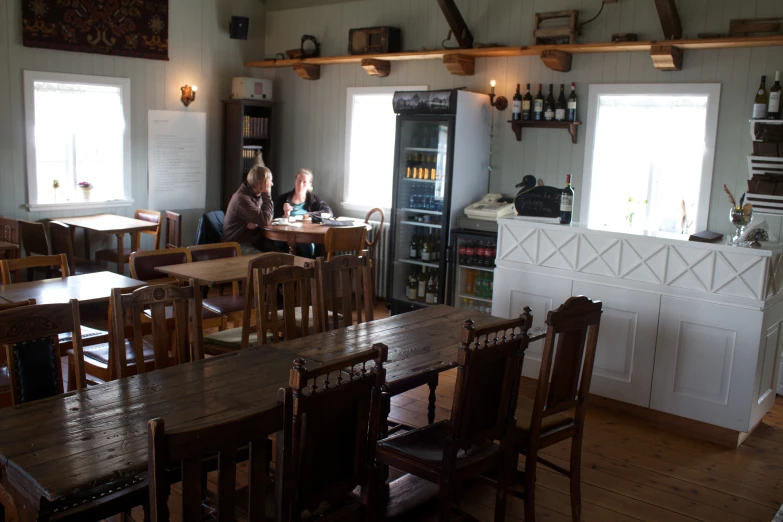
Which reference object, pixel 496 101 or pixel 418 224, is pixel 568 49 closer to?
pixel 496 101

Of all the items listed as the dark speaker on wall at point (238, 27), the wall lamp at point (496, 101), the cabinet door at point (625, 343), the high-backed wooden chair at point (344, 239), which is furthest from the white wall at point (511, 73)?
the cabinet door at point (625, 343)

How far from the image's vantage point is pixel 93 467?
1.91 meters

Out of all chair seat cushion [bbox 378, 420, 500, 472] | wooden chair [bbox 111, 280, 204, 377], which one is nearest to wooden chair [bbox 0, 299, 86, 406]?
wooden chair [bbox 111, 280, 204, 377]

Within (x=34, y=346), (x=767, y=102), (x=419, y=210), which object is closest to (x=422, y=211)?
(x=419, y=210)

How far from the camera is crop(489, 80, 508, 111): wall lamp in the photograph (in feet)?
20.3

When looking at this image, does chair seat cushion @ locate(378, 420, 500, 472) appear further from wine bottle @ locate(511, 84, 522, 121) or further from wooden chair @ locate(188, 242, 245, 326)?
wine bottle @ locate(511, 84, 522, 121)

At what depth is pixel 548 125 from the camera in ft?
19.4

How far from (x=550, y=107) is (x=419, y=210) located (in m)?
1.40

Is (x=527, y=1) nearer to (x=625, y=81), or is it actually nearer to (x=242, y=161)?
(x=625, y=81)

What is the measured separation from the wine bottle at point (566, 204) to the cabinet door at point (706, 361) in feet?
2.61

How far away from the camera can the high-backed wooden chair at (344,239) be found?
5.82m

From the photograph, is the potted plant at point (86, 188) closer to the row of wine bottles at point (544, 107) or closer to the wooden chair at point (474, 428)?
the row of wine bottles at point (544, 107)

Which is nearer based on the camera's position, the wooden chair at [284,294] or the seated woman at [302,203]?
the wooden chair at [284,294]

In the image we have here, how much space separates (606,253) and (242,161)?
14.8 ft
